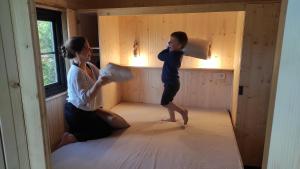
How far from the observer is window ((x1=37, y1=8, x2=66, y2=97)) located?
2.28 metres

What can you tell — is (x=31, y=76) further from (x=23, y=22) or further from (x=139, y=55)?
(x=139, y=55)

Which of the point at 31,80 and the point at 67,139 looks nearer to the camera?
the point at 31,80

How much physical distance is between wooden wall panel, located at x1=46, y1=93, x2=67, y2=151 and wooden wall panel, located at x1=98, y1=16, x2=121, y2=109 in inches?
24.3

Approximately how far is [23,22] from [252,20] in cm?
216

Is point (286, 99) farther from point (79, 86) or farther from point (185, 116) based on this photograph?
point (185, 116)

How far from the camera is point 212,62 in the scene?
3.09 m

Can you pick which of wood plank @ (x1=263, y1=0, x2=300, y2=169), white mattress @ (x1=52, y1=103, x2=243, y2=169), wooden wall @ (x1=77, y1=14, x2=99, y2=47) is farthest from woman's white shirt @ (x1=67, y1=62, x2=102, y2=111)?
wood plank @ (x1=263, y1=0, x2=300, y2=169)

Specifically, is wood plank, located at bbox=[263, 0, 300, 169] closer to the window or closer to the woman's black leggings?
the woman's black leggings

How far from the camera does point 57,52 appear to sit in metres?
2.46

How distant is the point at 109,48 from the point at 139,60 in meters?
0.54

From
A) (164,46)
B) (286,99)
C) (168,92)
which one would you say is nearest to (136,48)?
(164,46)

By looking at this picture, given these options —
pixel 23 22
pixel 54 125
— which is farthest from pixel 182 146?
pixel 23 22

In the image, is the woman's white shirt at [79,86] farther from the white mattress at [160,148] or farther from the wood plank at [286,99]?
the wood plank at [286,99]

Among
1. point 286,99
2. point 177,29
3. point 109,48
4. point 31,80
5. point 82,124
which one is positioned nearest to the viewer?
point 286,99
